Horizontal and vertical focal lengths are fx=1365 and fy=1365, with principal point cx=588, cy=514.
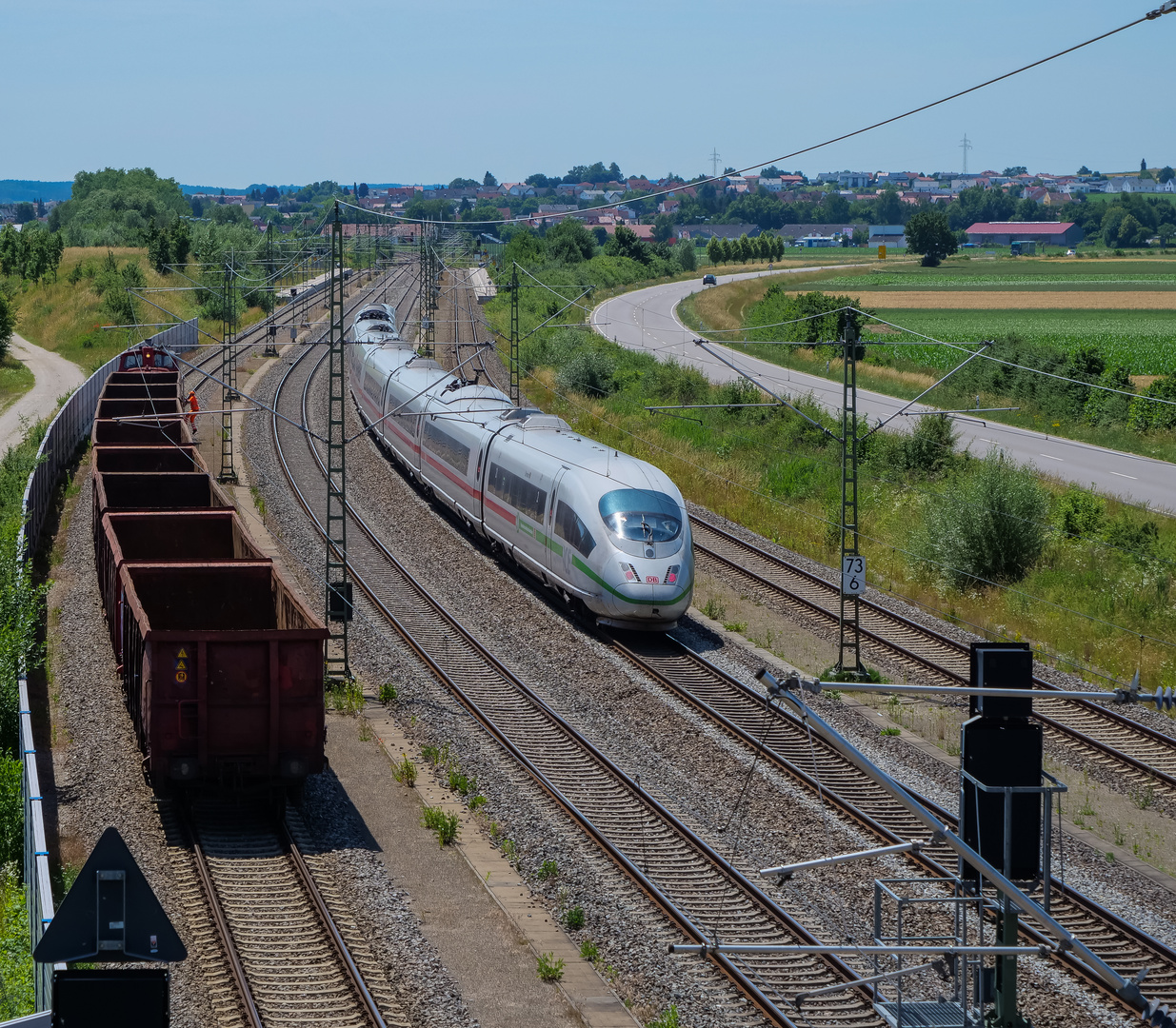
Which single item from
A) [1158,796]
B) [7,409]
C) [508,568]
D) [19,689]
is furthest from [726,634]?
[7,409]

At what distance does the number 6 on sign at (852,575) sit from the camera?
23266mm

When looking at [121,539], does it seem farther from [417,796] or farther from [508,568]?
[508,568]

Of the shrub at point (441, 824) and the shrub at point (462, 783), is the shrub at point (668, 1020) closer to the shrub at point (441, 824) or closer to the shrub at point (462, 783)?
the shrub at point (441, 824)

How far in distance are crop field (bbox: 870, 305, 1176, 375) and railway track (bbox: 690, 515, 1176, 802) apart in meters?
36.5

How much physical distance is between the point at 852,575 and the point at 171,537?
37.8 feet

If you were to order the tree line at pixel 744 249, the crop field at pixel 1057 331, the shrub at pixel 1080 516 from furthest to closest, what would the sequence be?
1. the tree line at pixel 744 249
2. the crop field at pixel 1057 331
3. the shrub at pixel 1080 516

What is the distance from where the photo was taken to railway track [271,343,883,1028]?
12742mm

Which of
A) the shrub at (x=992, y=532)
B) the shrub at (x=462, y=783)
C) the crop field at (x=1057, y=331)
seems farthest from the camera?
the crop field at (x=1057, y=331)

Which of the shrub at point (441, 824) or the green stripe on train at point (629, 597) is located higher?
the green stripe on train at point (629, 597)

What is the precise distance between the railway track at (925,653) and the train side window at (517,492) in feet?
16.8

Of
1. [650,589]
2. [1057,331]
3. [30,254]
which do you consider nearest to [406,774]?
[650,589]

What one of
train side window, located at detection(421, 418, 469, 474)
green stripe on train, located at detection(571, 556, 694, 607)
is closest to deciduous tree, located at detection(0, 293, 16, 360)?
train side window, located at detection(421, 418, 469, 474)

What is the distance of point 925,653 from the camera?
24.7 meters

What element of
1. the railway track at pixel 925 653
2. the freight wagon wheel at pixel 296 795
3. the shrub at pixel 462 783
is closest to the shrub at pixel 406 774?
the shrub at pixel 462 783
